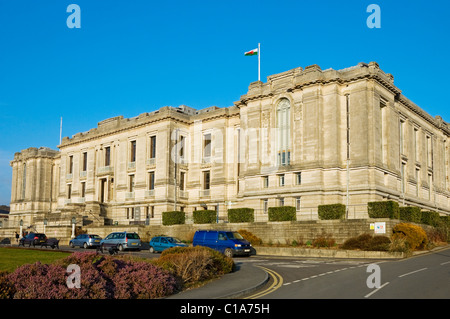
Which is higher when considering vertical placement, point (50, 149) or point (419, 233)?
point (50, 149)

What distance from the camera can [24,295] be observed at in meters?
13.7

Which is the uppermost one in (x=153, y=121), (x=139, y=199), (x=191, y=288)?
(x=153, y=121)

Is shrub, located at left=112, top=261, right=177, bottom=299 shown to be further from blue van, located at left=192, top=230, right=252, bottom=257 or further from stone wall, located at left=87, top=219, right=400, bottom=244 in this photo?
stone wall, located at left=87, top=219, right=400, bottom=244

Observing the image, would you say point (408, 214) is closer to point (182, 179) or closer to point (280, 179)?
point (280, 179)

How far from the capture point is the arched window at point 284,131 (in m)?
50.9

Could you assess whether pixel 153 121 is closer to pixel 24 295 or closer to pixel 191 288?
pixel 191 288

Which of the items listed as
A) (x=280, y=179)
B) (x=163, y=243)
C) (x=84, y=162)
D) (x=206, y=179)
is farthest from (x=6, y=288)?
(x=84, y=162)

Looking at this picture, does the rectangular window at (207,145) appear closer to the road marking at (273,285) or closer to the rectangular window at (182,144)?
the rectangular window at (182,144)

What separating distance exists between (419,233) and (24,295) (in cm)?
2943

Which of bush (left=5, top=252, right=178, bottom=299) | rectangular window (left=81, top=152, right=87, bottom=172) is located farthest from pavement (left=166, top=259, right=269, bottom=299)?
rectangular window (left=81, top=152, right=87, bottom=172)

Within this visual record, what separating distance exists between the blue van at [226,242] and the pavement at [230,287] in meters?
10.7

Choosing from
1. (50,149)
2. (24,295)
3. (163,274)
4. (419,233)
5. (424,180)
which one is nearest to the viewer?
(24,295)

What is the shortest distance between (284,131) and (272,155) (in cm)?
289
